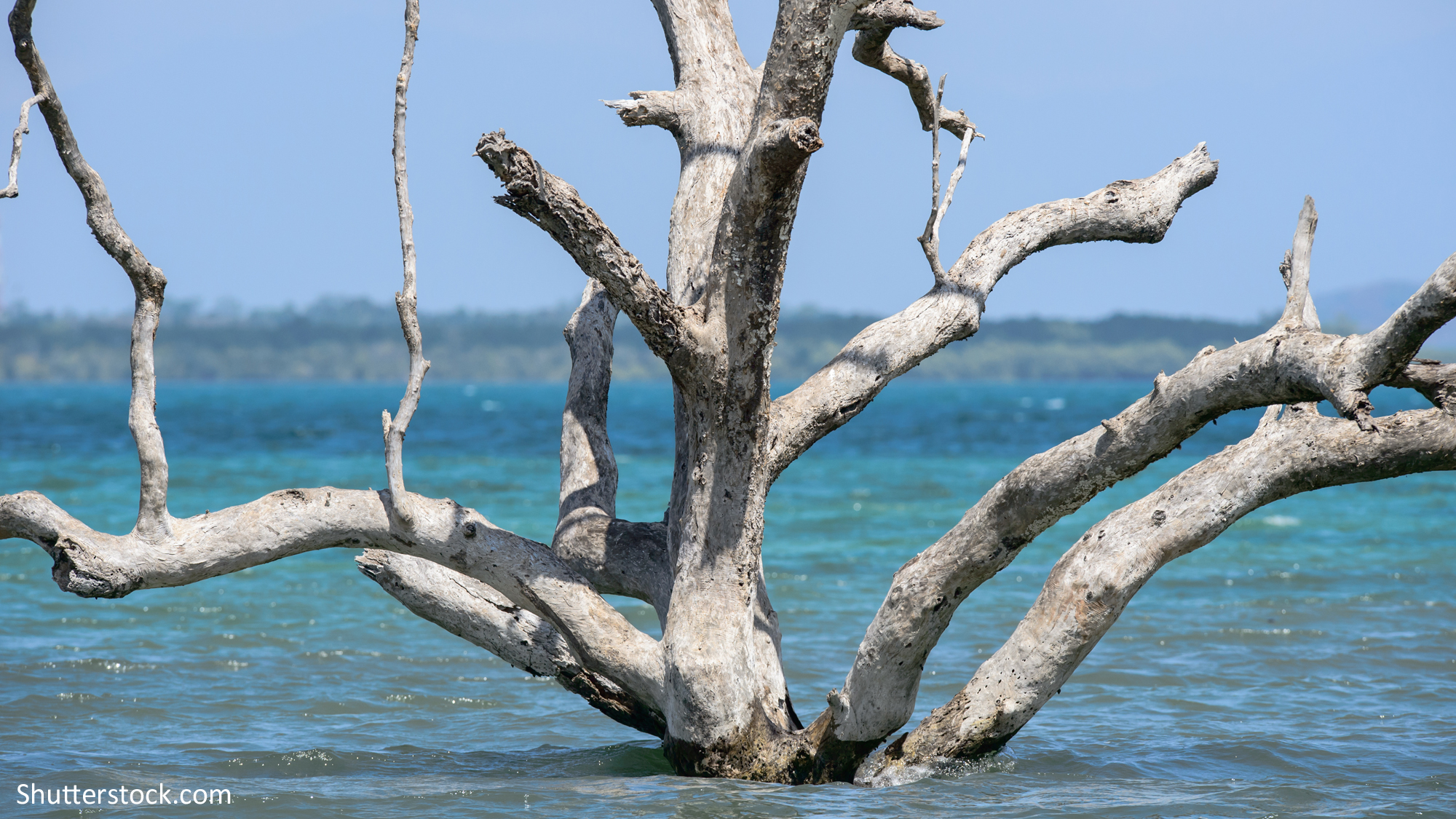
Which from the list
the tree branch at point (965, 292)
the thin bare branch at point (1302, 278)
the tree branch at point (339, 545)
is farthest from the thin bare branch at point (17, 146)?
the thin bare branch at point (1302, 278)

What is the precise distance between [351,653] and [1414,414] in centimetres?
673

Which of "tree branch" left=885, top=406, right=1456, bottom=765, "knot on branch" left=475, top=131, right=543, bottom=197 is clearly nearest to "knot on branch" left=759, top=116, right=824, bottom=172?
"knot on branch" left=475, top=131, right=543, bottom=197

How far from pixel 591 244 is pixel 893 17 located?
71.3 inches

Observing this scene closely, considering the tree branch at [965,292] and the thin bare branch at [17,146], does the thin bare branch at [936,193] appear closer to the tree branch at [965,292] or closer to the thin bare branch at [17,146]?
the tree branch at [965,292]

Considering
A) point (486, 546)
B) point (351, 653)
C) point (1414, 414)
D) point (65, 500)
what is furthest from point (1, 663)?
point (65, 500)

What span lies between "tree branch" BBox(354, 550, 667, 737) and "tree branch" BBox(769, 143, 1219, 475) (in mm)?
1179

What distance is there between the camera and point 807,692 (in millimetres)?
6727

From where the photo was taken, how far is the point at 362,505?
165 inches

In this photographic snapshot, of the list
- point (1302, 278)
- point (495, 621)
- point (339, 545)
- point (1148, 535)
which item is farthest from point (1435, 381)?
point (339, 545)

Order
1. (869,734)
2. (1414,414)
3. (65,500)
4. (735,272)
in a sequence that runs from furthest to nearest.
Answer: (65,500), (869,734), (735,272), (1414,414)

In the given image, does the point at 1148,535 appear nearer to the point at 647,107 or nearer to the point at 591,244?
the point at 591,244

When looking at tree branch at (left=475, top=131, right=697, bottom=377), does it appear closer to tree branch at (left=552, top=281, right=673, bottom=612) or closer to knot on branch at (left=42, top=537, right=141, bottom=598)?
tree branch at (left=552, top=281, right=673, bottom=612)

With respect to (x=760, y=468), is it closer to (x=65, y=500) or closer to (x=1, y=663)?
(x=1, y=663)

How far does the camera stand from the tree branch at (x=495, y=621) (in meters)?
4.72
